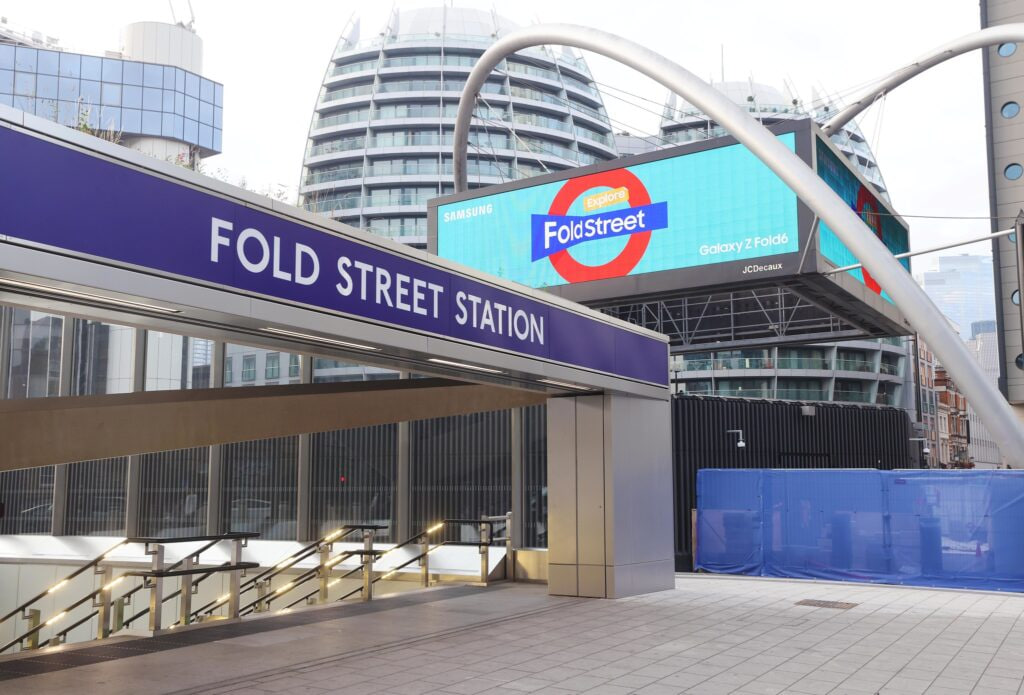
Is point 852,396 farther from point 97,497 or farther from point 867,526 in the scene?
point 97,497

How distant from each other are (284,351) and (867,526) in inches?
479

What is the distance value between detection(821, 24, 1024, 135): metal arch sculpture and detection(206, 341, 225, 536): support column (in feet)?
50.3

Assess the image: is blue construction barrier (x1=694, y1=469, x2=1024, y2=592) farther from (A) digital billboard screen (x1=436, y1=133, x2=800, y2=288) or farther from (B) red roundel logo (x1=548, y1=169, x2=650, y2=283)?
(B) red roundel logo (x1=548, y1=169, x2=650, y2=283)

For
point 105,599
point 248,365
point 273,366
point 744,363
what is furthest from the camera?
point 744,363

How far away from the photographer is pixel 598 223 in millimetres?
23109

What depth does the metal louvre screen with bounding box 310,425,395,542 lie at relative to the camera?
1881 cm

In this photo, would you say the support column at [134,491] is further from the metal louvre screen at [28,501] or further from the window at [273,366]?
the window at [273,366]

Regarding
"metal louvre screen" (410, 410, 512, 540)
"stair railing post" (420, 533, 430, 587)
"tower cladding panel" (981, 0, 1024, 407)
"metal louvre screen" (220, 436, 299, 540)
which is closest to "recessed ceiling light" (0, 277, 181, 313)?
"stair railing post" (420, 533, 430, 587)

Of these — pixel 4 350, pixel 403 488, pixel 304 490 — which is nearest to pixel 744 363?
pixel 403 488

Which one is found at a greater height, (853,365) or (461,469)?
(853,365)

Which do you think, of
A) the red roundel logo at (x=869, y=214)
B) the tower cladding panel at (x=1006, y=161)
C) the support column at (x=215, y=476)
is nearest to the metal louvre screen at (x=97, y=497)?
the support column at (x=215, y=476)

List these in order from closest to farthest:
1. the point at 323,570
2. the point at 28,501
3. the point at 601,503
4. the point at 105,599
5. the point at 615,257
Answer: the point at 105,599
the point at 323,570
the point at 601,503
the point at 28,501
the point at 615,257

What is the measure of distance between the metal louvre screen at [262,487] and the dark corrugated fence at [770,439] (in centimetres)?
819

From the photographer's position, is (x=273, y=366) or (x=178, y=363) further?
(x=273, y=366)
